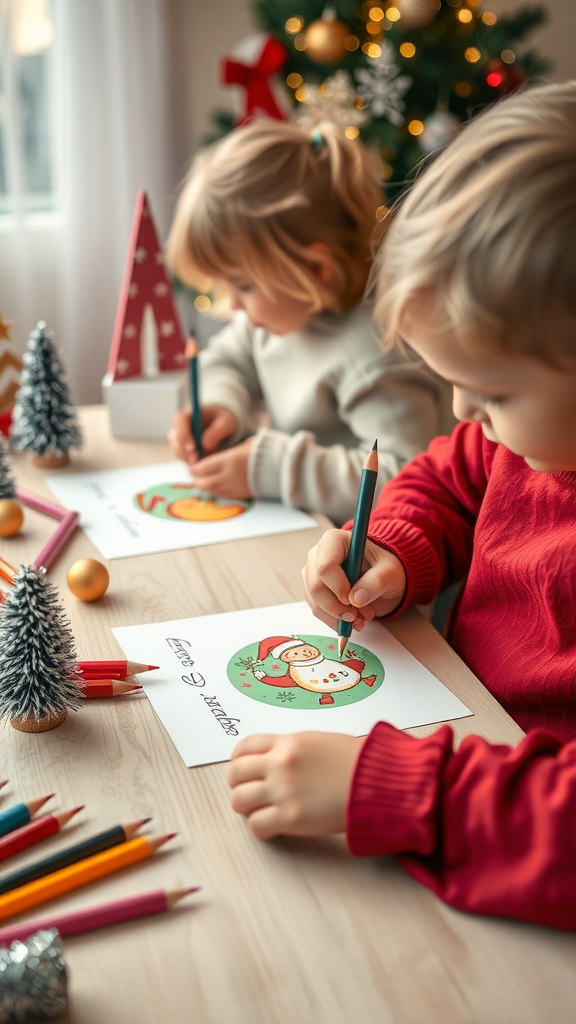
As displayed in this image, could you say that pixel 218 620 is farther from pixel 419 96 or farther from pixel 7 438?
pixel 419 96

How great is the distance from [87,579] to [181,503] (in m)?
0.25

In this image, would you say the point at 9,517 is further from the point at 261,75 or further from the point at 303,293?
the point at 261,75

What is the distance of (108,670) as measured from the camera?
66 cm

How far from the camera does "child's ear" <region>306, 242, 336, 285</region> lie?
115cm

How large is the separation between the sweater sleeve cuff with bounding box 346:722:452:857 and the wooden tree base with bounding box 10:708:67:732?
218 millimetres

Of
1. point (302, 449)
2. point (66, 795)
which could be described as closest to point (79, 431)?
point (302, 449)

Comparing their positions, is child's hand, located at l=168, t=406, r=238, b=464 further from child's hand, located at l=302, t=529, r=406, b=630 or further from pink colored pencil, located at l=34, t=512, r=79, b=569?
child's hand, located at l=302, t=529, r=406, b=630

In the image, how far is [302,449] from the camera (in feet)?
3.48

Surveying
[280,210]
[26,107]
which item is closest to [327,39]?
[26,107]

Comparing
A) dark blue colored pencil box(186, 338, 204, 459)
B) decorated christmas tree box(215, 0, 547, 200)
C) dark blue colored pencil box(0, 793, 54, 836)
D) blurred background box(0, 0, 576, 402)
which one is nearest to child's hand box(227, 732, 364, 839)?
dark blue colored pencil box(0, 793, 54, 836)

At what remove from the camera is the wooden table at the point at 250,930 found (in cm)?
43

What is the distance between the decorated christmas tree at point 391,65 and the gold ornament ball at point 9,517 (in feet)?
3.67

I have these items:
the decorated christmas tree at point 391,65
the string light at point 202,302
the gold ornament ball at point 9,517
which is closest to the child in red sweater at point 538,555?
the gold ornament ball at point 9,517

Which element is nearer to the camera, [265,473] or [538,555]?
[538,555]
